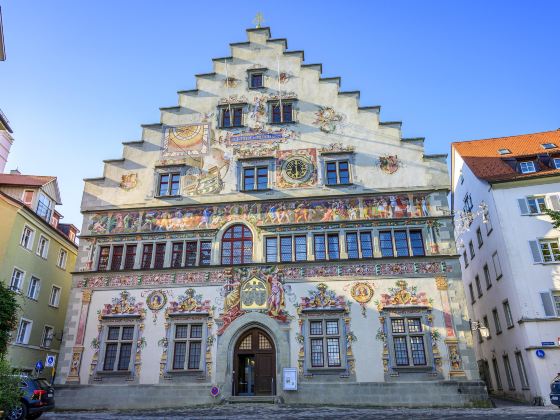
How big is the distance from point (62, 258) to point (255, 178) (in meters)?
14.3

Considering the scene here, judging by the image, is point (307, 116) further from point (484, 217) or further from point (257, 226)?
point (484, 217)

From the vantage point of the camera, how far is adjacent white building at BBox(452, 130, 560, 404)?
64.0 feet

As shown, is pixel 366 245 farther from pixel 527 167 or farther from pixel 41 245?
pixel 41 245

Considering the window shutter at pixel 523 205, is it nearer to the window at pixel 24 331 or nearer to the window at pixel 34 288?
the window at pixel 34 288

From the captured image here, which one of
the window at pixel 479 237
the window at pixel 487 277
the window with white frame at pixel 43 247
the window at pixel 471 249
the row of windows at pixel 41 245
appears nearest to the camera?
the row of windows at pixel 41 245

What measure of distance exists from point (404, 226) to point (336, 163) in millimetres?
4598

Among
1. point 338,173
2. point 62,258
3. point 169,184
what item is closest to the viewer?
point 338,173

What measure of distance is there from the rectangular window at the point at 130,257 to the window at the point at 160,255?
1.15 meters

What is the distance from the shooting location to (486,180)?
75.8ft

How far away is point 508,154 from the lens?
1014 inches

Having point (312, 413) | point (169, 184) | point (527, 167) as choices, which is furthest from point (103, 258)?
point (527, 167)

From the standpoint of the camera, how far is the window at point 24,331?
77.2 feet

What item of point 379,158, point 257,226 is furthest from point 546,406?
point 257,226

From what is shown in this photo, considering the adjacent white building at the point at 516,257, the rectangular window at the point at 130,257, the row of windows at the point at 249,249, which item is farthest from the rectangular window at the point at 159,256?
the adjacent white building at the point at 516,257
